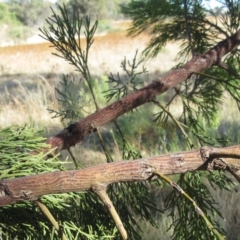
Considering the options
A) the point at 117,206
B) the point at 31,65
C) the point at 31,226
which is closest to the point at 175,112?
the point at 117,206

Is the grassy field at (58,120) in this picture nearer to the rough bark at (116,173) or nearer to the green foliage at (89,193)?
the green foliage at (89,193)

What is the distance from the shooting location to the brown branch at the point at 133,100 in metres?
0.81

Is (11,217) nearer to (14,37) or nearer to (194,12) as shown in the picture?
(194,12)

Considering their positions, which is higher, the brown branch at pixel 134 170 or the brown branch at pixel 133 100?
the brown branch at pixel 133 100

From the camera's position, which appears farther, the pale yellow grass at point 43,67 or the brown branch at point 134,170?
the pale yellow grass at point 43,67

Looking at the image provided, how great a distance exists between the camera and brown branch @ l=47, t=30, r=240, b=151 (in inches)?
31.8

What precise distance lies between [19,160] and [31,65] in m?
9.32

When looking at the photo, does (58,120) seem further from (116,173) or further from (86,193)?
(116,173)

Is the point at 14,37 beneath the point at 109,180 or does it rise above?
above

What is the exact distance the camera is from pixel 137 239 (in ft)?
2.72

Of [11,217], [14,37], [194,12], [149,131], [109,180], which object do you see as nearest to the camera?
[109,180]

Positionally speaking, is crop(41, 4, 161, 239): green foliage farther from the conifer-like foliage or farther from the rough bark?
the rough bark

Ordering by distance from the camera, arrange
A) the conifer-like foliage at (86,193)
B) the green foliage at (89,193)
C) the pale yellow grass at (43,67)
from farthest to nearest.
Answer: the pale yellow grass at (43,67) < the green foliage at (89,193) < the conifer-like foliage at (86,193)

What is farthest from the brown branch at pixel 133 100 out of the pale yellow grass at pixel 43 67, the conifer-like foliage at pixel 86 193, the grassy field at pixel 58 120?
the pale yellow grass at pixel 43 67
